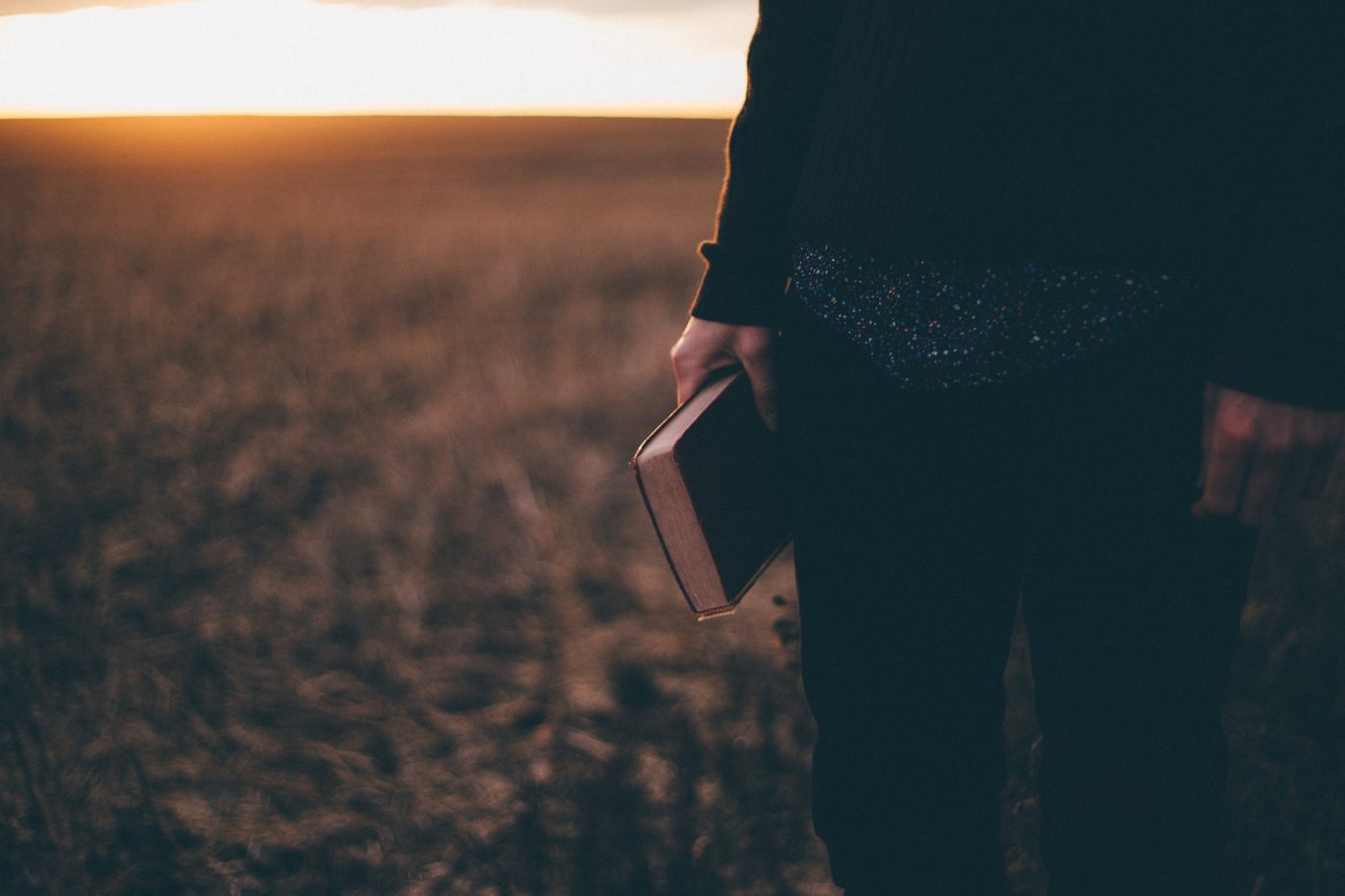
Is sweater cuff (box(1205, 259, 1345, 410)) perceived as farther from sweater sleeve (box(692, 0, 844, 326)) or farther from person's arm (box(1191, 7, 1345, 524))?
sweater sleeve (box(692, 0, 844, 326))

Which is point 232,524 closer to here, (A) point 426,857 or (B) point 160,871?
(B) point 160,871

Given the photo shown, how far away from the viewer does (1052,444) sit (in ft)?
2.18

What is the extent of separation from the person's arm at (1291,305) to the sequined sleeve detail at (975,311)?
0.18ft

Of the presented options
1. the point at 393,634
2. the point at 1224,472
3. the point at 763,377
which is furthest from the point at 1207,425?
the point at 393,634

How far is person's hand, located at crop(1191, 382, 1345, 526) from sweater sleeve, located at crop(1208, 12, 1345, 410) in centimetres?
2

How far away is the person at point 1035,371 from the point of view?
570mm

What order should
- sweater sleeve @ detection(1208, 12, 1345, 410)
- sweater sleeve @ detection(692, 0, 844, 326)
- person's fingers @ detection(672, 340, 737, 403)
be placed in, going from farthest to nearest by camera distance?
person's fingers @ detection(672, 340, 737, 403)
sweater sleeve @ detection(692, 0, 844, 326)
sweater sleeve @ detection(1208, 12, 1345, 410)

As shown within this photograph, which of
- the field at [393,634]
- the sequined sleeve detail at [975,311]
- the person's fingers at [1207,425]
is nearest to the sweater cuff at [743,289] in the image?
the sequined sleeve detail at [975,311]

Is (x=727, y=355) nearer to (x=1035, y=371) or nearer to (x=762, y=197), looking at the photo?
(x=762, y=197)

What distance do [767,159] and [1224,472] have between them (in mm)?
511

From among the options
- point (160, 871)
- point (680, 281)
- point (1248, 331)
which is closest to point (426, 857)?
point (160, 871)

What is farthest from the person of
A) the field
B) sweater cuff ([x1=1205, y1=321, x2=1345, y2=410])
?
the field

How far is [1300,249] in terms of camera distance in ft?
1.85

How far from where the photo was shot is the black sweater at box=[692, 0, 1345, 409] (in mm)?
555
